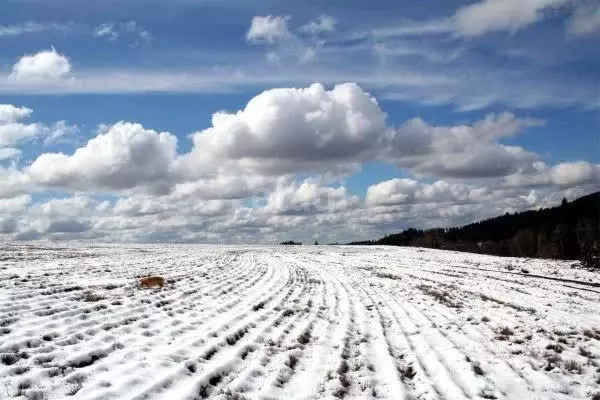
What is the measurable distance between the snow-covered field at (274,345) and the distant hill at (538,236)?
115 ft

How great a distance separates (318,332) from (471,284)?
18.3 metres

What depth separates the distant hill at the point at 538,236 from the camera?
89.1 meters

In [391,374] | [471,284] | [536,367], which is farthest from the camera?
[471,284]

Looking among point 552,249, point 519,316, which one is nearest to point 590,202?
point 552,249

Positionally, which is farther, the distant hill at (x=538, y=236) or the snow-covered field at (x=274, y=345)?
the distant hill at (x=538, y=236)

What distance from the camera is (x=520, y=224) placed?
170500mm

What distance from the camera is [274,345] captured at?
10.7 m

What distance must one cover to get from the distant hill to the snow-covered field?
1386 inches

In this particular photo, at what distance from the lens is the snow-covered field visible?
7543 mm

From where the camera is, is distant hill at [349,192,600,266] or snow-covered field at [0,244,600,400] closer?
snow-covered field at [0,244,600,400]

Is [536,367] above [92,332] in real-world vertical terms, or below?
below

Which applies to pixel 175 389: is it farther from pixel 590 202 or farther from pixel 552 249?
pixel 590 202

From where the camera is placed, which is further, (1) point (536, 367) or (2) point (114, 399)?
(1) point (536, 367)

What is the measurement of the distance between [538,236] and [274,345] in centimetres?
10992
